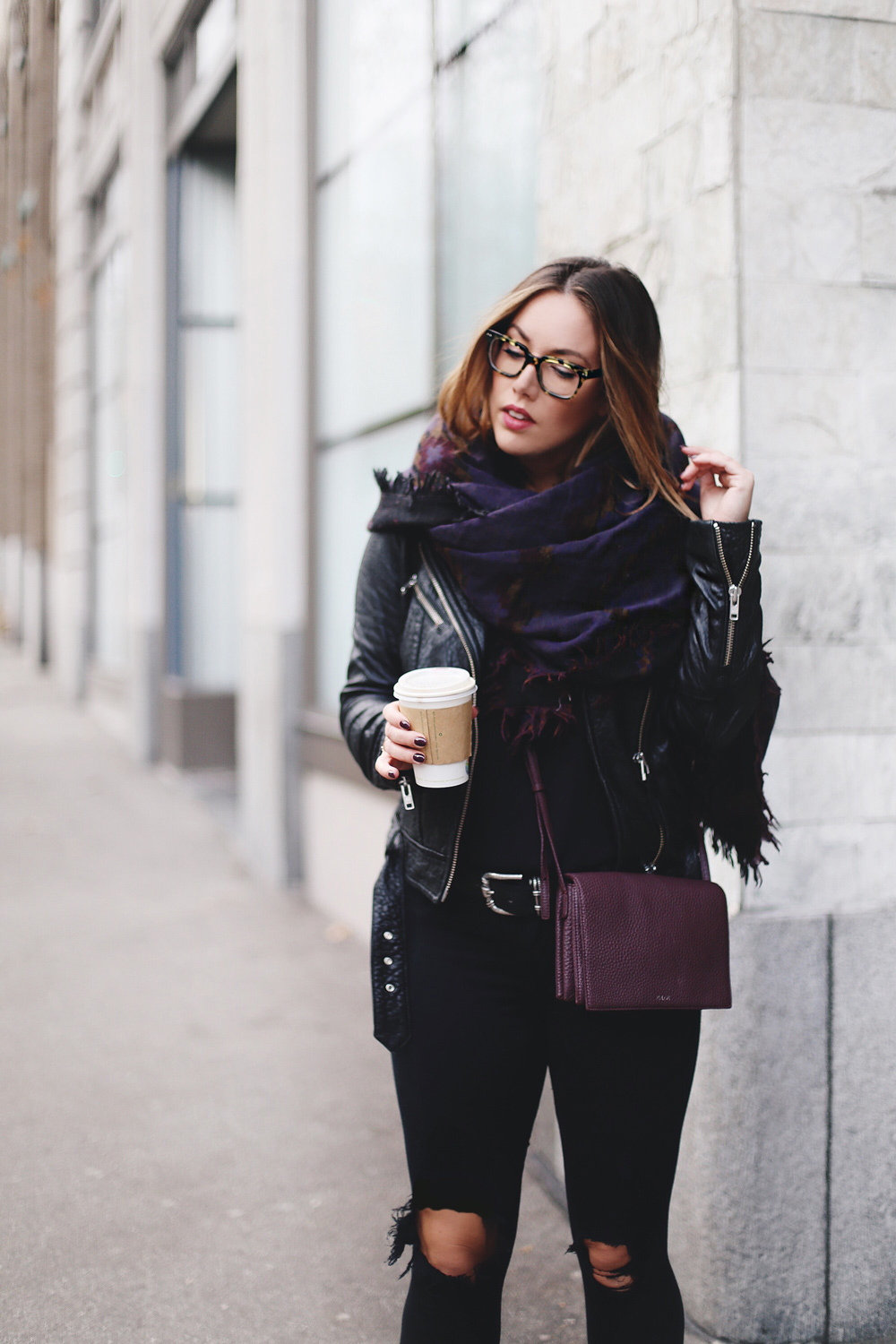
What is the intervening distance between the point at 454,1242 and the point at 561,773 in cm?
77

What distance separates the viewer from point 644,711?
1973 mm

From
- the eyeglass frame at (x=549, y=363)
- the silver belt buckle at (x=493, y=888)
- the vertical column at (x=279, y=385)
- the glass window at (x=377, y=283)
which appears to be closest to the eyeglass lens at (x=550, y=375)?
the eyeglass frame at (x=549, y=363)

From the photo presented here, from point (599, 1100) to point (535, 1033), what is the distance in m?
0.14

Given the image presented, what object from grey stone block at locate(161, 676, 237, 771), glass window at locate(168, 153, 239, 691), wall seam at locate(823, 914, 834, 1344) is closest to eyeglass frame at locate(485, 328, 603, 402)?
wall seam at locate(823, 914, 834, 1344)

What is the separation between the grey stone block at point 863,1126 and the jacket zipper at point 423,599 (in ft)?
4.07

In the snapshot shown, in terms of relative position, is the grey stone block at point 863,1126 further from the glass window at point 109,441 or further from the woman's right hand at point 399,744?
the glass window at point 109,441

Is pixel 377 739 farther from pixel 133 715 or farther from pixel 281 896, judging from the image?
pixel 133 715

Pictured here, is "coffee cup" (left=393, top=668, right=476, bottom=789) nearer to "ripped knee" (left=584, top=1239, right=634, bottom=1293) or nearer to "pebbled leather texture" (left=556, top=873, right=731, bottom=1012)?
"pebbled leather texture" (left=556, top=873, right=731, bottom=1012)

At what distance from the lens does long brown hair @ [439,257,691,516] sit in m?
2.00

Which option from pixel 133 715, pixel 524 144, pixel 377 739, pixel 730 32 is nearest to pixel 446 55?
pixel 524 144

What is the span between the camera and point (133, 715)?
10.3 meters

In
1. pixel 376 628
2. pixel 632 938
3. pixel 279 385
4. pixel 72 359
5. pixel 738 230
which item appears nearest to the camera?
pixel 632 938

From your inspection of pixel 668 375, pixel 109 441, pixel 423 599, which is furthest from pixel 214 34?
pixel 423 599

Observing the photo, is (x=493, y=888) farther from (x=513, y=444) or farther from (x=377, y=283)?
(x=377, y=283)
